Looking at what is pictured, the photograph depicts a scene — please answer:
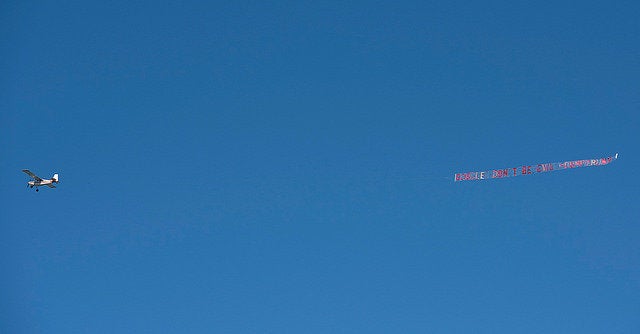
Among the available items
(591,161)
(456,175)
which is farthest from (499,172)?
(591,161)

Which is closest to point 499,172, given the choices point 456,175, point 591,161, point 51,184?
point 456,175

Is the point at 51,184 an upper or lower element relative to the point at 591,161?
lower

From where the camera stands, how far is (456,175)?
403ft

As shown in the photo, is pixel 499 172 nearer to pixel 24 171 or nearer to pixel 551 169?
pixel 551 169

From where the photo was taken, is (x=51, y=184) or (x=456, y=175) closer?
(x=456, y=175)

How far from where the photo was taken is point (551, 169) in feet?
417

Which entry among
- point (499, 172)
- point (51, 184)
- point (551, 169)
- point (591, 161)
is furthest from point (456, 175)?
point (51, 184)

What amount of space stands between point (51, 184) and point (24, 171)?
656 cm

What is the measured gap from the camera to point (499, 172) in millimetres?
125875

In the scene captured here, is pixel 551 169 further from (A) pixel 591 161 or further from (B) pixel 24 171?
(B) pixel 24 171

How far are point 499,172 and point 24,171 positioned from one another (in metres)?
101

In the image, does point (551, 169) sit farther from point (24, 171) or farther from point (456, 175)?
point (24, 171)

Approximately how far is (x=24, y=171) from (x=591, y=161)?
123 m

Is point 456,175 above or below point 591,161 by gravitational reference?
below
